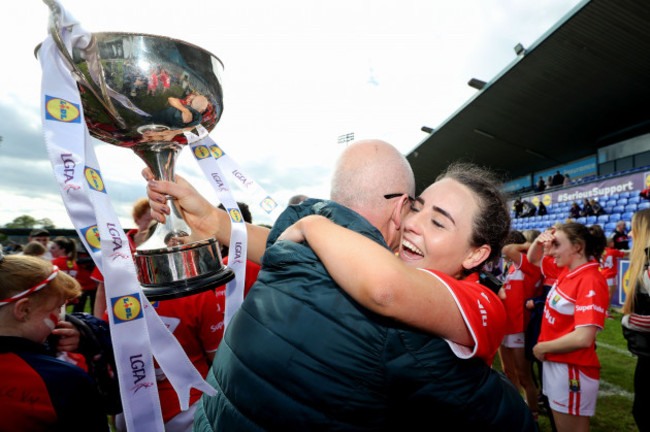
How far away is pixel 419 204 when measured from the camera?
1558 millimetres

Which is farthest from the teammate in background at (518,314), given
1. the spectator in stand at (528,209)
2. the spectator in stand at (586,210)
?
the spectator in stand at (528,209)

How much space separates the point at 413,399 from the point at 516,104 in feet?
66.9

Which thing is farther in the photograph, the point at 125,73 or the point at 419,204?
the point at 419,204

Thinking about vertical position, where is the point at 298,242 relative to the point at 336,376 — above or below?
above

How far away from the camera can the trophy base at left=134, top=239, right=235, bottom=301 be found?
1.36 metres

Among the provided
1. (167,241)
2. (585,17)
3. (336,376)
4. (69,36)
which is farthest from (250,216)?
(585,17)

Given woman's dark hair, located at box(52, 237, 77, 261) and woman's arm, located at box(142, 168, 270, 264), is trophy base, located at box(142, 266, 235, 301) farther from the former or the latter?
woman's dark hair, located at box(52, 237, 77, 261)

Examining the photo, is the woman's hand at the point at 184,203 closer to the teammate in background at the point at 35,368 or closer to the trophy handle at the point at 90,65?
the trophy handle at the point at 90,65

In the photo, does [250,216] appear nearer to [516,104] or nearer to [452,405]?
[452,405]

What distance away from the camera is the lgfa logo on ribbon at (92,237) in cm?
101

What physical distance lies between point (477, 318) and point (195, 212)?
4.10 feet

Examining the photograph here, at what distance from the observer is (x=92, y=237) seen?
1.03 meters

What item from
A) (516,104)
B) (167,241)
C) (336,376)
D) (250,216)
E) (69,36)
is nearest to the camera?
(336,376)

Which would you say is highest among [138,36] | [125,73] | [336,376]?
[138,36]
